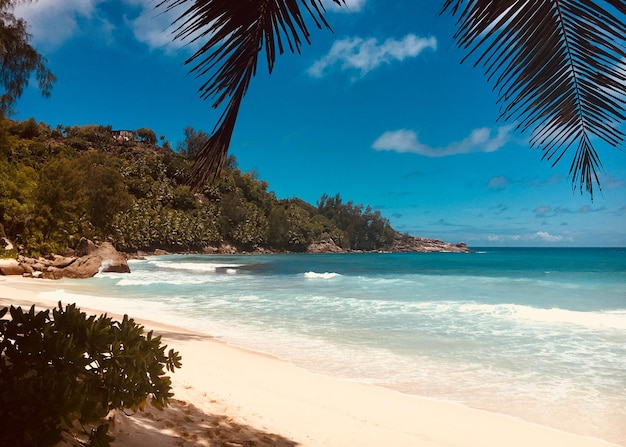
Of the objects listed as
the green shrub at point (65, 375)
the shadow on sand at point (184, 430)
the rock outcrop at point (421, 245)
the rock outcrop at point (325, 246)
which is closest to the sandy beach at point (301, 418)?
the shadow on sand at point (184, 430)

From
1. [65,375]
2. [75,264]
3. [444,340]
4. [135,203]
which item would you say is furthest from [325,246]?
[65,375]

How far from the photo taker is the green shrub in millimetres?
1551

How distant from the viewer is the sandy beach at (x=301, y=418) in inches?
119

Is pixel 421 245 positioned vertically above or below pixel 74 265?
above

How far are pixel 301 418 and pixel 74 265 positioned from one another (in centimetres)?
2025

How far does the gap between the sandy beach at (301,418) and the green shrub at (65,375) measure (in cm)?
51

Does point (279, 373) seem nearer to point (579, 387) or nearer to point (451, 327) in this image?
point (579, 387)

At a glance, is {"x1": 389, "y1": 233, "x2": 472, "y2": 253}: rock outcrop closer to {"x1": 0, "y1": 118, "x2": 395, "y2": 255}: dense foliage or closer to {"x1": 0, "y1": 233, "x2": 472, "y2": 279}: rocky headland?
{"x1": 0, "y1": 118, "x2": 395, "y2": 255}: dense foliage

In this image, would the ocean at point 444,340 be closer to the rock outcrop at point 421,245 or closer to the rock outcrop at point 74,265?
the rock outcrop at point 74,265

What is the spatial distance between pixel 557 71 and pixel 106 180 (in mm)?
42659

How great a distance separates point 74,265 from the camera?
20.7 m

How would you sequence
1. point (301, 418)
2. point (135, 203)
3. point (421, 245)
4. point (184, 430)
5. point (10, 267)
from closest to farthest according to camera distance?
point (184, 430)
point (301, 418)
point (10, 267)
point (135, 203)
point (421, 245)

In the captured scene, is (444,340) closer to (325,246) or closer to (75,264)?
(75,264)

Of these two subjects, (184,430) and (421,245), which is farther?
(421,245)
